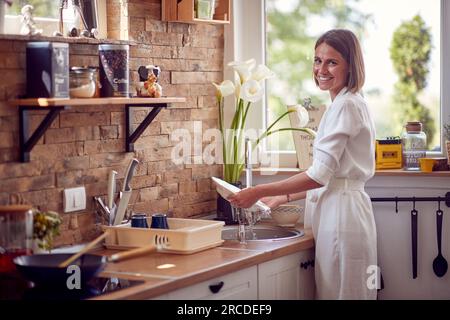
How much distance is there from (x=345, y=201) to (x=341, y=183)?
0.07 meters

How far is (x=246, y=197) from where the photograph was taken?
342 cm

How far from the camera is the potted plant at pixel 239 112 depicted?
3750 mm

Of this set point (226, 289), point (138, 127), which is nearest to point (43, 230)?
point (226, 289)

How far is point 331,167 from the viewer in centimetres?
323

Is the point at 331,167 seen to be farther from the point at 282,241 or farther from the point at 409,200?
the point at 409,200

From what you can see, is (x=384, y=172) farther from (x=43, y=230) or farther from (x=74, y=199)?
(x=43, y=230)

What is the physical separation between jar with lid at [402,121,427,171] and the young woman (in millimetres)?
562

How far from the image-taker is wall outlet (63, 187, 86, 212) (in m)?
3.12

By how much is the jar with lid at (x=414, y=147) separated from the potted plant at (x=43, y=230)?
1754mm

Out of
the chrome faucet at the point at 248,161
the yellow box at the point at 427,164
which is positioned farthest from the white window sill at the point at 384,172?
the chrome faucet at the point at 248,161

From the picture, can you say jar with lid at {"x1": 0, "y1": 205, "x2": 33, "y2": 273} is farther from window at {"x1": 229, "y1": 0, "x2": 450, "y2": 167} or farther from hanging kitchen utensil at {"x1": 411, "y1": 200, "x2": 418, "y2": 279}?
hanging kitchen utensil at {"x1": 411, "y1": 200, "x2": 418, "y2": 279}

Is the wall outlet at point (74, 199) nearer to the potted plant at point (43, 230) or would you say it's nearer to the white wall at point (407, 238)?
the potted plant at point (43, 230)
